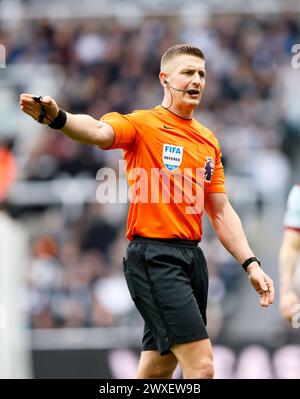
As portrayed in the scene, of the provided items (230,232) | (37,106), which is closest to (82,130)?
(37,106)

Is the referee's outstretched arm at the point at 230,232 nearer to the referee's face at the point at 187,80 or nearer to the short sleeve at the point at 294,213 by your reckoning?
the referee's face at the point at 187,80

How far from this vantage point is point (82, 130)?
7.05 metres

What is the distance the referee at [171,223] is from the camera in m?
7.54

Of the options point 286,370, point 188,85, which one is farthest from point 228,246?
point 286,370

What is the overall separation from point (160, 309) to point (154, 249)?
1.34 feet

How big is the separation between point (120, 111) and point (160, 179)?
34.1 feet

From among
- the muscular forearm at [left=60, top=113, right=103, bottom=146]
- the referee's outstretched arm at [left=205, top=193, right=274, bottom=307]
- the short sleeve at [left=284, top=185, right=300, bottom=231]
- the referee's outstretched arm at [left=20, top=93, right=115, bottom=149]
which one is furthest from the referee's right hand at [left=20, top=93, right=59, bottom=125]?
the short sleeve at [left=284, top=185, right=300, bottom=231]

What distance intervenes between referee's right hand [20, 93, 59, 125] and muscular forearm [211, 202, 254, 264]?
1.84 metres

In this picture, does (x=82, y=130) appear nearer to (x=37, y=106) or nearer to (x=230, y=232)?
(x=37, y=106)

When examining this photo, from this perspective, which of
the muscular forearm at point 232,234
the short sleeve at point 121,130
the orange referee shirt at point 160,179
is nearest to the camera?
the short sleeve at point 121,130

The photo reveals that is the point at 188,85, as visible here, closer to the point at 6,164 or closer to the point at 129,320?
the point at 129,320

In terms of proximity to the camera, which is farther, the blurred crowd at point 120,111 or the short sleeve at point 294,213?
the blurred crowd at point 120,111

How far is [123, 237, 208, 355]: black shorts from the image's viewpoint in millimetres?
7543
